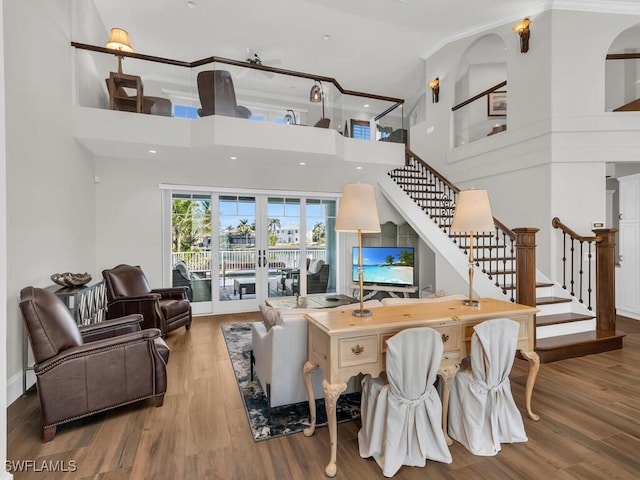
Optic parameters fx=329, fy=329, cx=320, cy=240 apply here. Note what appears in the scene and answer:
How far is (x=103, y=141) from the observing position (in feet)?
14.6

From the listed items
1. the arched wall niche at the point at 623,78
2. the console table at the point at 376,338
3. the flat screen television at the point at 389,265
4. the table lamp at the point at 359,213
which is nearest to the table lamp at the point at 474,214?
the console table at the point at 376,338

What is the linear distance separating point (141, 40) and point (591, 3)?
24.8 feet

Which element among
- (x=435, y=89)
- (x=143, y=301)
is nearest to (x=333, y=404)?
(x=143, y=301)

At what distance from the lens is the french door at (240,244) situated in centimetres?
605

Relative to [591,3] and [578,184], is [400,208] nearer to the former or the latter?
[578,184]

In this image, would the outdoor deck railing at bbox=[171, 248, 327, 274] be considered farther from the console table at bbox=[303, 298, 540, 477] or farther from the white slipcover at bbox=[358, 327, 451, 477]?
the white slipcover at bbox=[358, 327, 451, 477]

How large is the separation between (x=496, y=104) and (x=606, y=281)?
165 inches

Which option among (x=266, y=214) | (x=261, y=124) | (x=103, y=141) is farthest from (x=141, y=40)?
(x=266, y=214)

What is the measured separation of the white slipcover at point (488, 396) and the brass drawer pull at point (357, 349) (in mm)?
741

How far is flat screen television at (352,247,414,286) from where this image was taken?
6352mm

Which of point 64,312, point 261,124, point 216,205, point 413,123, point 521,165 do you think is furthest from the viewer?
point 413,123

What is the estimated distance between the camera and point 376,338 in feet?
6.97

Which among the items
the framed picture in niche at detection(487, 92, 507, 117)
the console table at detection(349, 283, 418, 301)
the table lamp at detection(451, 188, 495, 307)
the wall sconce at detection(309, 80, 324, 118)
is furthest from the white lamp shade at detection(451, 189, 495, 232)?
the framed picture in niche at detection(487, 92, 507, 117)

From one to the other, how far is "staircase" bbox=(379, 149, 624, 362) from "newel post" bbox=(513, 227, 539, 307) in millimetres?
10
